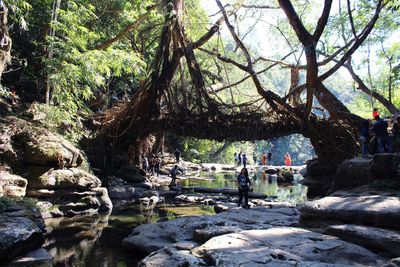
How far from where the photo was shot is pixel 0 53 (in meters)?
12.0

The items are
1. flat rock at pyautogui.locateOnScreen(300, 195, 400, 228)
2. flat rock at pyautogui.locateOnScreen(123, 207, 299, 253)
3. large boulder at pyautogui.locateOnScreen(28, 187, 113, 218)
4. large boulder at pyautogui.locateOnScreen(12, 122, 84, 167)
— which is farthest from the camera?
large boulder at pyautogui.locateOnScreen(12, 122, 84, 167)

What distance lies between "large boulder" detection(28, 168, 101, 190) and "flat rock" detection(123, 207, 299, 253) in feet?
13.9

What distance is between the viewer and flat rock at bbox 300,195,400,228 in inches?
269

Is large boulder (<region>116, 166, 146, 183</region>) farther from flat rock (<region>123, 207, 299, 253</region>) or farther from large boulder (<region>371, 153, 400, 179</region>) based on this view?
large boulder (<region>371, 153, 400, 179</region>)

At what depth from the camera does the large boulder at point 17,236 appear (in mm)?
6691

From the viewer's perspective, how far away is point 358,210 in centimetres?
723

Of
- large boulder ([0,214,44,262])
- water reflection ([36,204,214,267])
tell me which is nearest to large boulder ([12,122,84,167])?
water reflection ([36,204,214,267])

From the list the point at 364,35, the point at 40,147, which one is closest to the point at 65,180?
the point at 40,147

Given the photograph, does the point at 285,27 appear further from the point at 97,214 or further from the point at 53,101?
the point at 97,214

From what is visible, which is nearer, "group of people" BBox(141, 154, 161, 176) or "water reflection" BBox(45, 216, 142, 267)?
"water reflection" BBox(45, 216, 142, 267)

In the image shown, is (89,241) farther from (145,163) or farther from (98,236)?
(145,163)

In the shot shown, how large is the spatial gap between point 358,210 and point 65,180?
30.0ft

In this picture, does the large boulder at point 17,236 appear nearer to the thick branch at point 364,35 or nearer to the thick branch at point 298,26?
the thick branch at point 298,26

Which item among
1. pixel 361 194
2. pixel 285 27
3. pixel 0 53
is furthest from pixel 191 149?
pixel 361 194
